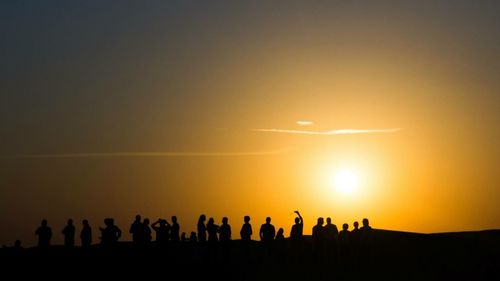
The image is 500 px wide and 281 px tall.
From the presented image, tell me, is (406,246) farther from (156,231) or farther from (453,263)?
(156,231)

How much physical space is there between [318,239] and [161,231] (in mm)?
6039

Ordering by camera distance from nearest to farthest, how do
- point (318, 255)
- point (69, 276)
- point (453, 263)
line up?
point (69, 276) < point (318, 255) < point (453, 263)

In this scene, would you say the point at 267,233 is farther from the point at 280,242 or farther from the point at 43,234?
the point at 43,234

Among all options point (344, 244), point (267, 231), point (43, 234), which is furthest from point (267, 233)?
point (43, 234)

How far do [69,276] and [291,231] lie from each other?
8466 mm

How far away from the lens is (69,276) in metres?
29.7

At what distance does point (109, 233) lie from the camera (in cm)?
3028

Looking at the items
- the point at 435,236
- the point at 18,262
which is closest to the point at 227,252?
the point at 18,262

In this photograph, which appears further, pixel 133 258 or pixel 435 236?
pixel 435 236

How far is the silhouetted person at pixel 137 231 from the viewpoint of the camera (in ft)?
99.2

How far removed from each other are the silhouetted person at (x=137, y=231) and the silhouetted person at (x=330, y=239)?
698cm

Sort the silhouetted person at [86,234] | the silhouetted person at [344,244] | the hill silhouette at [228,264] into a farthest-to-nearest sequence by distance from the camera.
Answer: the silhouetted person at [344,244] → the silhouetted person at [86,234] → the hill silhouette at [228,264]

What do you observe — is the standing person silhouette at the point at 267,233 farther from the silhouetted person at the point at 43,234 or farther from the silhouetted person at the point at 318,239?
the silhouetted person at the point at 43,234

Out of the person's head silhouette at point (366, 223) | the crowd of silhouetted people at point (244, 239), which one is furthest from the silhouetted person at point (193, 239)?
the person's head silhouette at point (366, 223)
